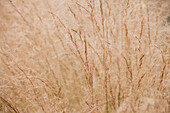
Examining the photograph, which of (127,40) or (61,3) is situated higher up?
(61,3)

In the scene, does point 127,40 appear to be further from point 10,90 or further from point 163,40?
point 10,90

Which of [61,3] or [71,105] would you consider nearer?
[61,3]

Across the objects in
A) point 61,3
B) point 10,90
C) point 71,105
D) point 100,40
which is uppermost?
point 61,3

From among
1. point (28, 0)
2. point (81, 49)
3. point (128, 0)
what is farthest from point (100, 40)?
point (28, 0)

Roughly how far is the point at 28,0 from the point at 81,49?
1.14 m

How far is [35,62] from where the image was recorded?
1.32 metres

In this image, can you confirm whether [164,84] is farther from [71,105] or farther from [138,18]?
[71,105]

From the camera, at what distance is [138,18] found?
0.96 metres

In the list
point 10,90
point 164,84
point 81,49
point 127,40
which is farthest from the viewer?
Answer: point 10,90

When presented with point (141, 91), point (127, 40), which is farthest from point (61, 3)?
point (141, 91)

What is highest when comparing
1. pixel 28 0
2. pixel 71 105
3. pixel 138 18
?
pixel 28 0

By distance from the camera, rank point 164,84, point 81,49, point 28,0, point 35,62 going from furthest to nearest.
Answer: point 28,0, point 35,62, point 81,49, point 164,84

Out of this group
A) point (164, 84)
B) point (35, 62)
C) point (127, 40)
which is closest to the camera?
point (164, 84)

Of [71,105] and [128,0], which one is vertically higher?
[128,0]
